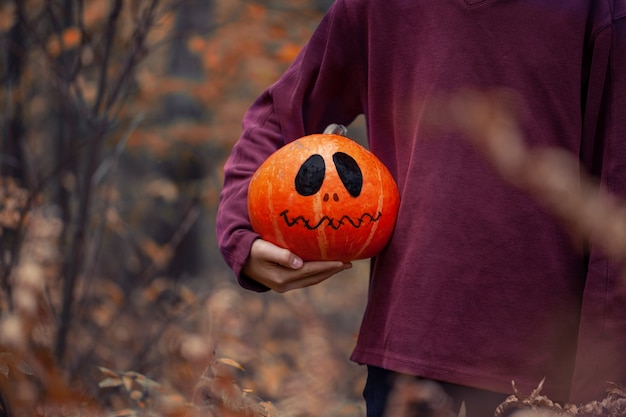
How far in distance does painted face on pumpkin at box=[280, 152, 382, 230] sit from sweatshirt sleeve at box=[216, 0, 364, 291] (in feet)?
0.64

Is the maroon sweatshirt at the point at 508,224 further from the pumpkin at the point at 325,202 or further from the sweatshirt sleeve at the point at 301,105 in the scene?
the sweatshirt sleeve at the point at 301,105

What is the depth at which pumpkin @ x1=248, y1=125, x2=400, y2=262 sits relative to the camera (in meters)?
1.68

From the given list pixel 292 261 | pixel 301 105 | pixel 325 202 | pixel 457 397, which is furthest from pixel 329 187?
pixel 457 397

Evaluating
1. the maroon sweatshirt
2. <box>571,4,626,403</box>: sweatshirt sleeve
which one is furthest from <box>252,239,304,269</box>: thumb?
<box>571,4,626,403</box>: sweatshirt sleeve

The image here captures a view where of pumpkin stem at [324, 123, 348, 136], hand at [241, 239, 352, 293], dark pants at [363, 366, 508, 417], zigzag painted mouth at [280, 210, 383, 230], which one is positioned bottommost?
dark pants at [363, 366, 508, 417]

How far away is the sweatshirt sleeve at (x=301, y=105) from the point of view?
1870mm

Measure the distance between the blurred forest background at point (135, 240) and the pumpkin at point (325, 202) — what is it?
34cm

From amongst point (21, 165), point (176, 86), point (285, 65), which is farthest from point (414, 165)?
point (176, 86)

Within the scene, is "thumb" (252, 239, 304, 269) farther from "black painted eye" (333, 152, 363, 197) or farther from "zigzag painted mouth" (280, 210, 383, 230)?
"black painted eye" (333, 152, 363, 197)

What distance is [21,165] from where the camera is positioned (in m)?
3.93

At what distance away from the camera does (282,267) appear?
68.4 inches

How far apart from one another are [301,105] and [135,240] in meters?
3.40

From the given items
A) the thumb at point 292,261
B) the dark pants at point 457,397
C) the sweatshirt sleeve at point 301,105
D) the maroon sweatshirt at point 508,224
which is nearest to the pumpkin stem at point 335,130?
the sweatshirt sleeve at point 301,105

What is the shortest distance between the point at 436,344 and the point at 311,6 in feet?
12.3
